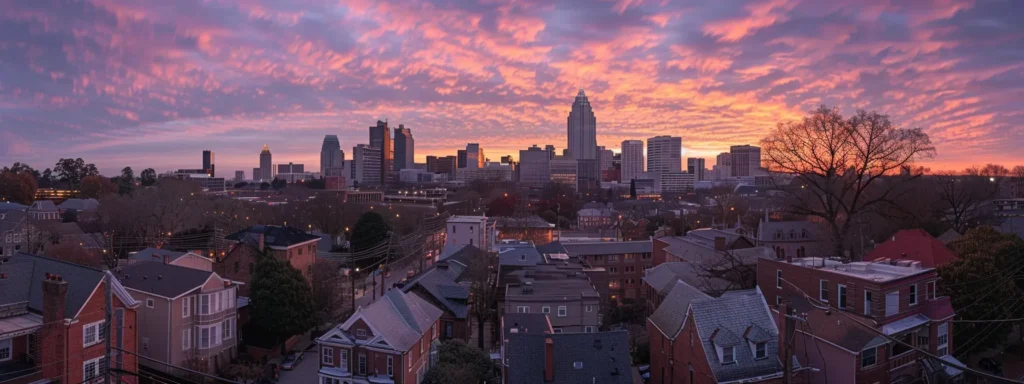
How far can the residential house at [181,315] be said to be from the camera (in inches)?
760

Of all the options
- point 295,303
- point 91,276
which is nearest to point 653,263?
point 295,303

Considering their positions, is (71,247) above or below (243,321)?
above

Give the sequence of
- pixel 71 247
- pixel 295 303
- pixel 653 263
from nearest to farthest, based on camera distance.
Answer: pixel 295 303
pixel 71 247
pixel 653 263

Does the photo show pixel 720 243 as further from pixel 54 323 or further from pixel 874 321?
pixel 54 323

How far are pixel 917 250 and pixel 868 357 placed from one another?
35.5 ft

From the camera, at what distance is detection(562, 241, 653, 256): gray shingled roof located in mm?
36750

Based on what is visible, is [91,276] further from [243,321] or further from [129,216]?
[129,216]

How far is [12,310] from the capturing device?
46.6 ft

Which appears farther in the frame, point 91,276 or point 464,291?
point 464,291

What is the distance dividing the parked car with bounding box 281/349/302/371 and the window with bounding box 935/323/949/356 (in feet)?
69.8

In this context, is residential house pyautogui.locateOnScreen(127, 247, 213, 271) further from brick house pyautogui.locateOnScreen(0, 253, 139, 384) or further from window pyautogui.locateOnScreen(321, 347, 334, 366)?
window pyautogui.locateOnScreen(321, 347, 334, 366)

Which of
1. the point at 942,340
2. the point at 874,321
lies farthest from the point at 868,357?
the point at 942,340

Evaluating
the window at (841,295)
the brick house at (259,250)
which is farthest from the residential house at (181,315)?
the window at (841,295)

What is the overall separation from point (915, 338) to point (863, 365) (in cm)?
262
